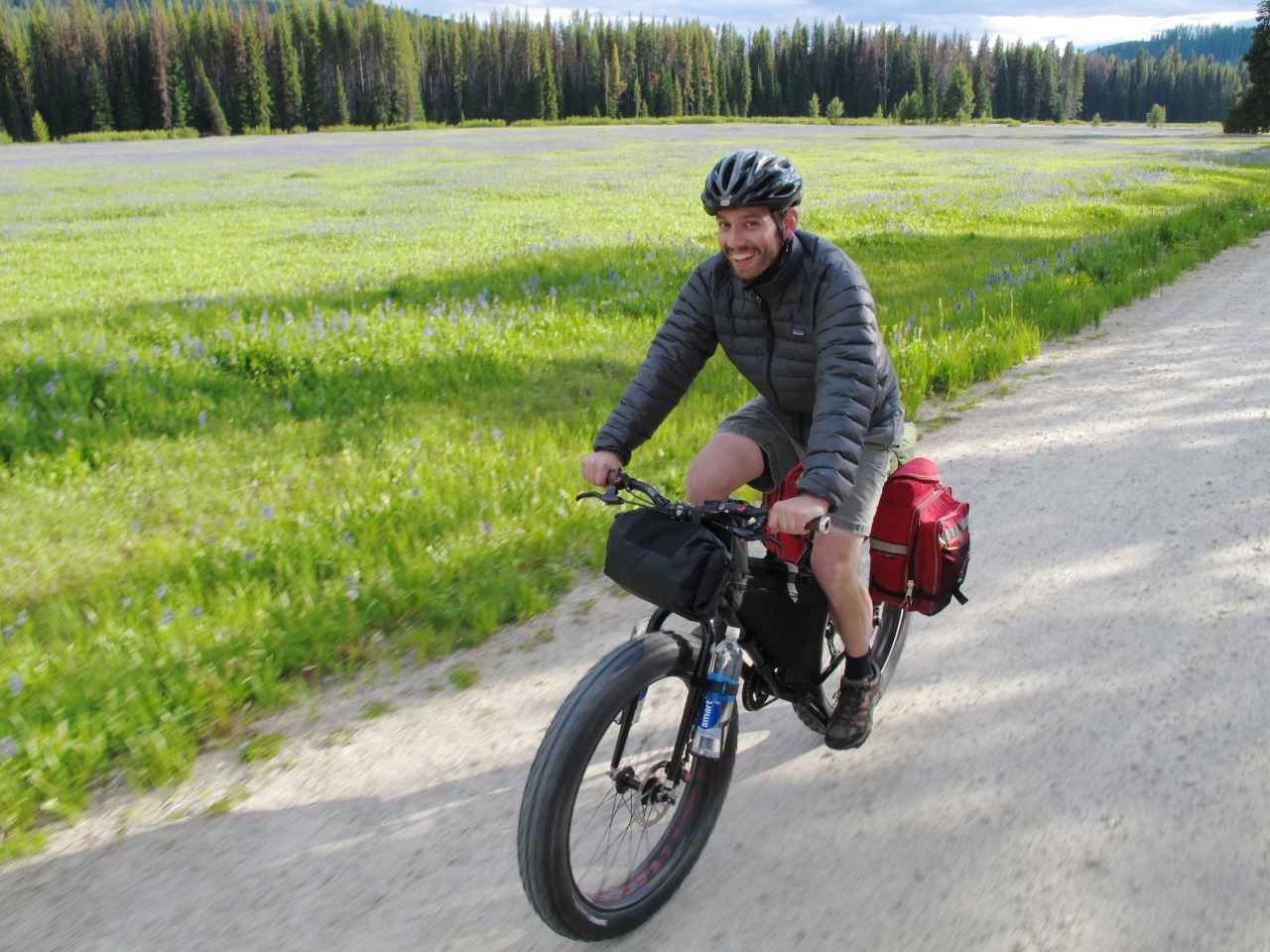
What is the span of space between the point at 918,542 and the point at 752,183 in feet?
4.47

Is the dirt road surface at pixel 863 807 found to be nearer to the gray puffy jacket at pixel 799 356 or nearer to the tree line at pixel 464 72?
the gray puffy jacket at pixel 799 356

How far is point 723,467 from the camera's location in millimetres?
3107

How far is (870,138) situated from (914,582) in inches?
2775

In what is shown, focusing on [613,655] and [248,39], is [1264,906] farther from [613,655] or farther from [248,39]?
→ [248,39]

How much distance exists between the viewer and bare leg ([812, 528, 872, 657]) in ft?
9.62

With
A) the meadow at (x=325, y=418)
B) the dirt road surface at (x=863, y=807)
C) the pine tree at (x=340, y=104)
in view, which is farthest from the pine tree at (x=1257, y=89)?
the pine tree at (x=340, y=104)

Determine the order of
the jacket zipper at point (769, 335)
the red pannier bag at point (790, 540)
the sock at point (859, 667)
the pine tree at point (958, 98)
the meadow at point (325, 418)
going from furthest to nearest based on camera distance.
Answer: the pine tree at point (958, 98), the meadow at point (325, 418), the sock at point (859, 667), the red pannier bag at point (790, 540), the jacket zipper at point (769, 335)

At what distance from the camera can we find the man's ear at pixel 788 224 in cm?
285

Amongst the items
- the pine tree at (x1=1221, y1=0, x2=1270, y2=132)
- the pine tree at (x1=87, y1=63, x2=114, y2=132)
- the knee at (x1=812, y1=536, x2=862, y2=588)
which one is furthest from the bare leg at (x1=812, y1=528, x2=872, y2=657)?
the pine tree at (x1=87, y1=63, x2=114, y2=132)

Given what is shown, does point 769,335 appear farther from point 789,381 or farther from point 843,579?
point 843,579

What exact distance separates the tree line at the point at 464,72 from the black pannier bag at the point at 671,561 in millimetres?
100409

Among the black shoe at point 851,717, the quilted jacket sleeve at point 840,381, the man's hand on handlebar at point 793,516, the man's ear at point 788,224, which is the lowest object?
the black shoe at point 851,717

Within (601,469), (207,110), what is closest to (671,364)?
(601,469)

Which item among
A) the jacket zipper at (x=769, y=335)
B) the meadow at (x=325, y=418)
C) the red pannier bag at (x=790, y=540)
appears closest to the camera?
the jacket zipper at (x=769, y=335)
